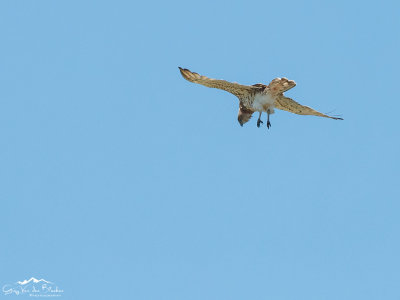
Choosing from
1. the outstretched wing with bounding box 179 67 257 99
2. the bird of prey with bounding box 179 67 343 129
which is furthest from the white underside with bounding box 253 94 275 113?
the outstretched wing with bounding box 179 67 257 99

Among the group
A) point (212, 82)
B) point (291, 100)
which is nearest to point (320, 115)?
point (291, 100)

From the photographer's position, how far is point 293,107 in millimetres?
44938

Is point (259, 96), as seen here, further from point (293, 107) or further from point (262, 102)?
point (293, 107)

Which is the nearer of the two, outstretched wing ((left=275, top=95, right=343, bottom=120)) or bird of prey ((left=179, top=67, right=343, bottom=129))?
bird of prey ((left=179, top=67, right=343, bottom=129))

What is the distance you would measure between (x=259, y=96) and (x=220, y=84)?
200cm

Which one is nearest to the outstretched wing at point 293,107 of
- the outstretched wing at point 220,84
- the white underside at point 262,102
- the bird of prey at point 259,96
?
the bird of prey at point 259,96

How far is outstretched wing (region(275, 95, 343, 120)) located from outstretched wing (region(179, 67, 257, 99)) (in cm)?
147

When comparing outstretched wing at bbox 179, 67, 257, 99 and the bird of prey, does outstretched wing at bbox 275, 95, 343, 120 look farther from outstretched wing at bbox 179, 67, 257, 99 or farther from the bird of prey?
outstretched wing at bbox 179, 67, 257, 99

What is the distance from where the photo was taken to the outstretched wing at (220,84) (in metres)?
41.0

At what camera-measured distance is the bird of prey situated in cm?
4131

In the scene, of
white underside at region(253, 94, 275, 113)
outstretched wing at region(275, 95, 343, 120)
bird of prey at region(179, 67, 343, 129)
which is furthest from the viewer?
outstretched wing at region(275, 95, 343, 120)

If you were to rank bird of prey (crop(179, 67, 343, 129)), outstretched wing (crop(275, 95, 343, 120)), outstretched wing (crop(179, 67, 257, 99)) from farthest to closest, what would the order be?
outstretched wing (crop(275, 95, 343, 120)), bird of prey (crop(179, 67, 343, 129)), outstretched wing (crop(179, 67, 257, 99))

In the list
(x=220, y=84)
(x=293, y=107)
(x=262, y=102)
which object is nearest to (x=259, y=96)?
(x=262, y=102)

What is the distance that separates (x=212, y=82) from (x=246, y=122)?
376 centimetres
